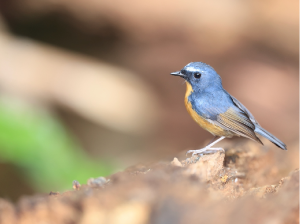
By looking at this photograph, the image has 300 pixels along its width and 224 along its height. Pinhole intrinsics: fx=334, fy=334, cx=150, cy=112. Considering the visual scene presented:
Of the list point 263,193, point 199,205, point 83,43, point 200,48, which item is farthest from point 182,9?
point 199,205

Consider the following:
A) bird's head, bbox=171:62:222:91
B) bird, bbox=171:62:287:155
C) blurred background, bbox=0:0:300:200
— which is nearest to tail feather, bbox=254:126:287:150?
bird, bbox=171:62:287:155

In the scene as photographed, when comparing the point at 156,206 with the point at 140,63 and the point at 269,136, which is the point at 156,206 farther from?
the point at 140,63

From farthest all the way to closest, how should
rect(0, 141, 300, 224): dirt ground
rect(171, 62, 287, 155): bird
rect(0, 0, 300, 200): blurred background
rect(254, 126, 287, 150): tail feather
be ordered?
rect(0, 0, 300, 200): blurred background < rect(171, 62, 287, 155): bird < rect(254, 126, 287, 150): tail feather < rect(0, 141, 300, 224): dirt ground

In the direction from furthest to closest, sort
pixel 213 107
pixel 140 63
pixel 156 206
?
pixel 140 63 → pixel 213 107 → pixel 156 206

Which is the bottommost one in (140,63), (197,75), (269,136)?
(269,136)

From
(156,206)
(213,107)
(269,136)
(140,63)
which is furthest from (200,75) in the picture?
(140,63)

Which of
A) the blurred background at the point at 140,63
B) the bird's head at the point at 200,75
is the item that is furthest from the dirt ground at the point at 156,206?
the blurred background at the point at 140,63

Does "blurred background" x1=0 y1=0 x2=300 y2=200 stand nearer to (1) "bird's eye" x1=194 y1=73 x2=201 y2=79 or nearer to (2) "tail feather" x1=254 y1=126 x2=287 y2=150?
(1) "bird's eye" x1=194 y1=73 x2=201 y2=79

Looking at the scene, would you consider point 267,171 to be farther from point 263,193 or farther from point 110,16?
point 110,16
